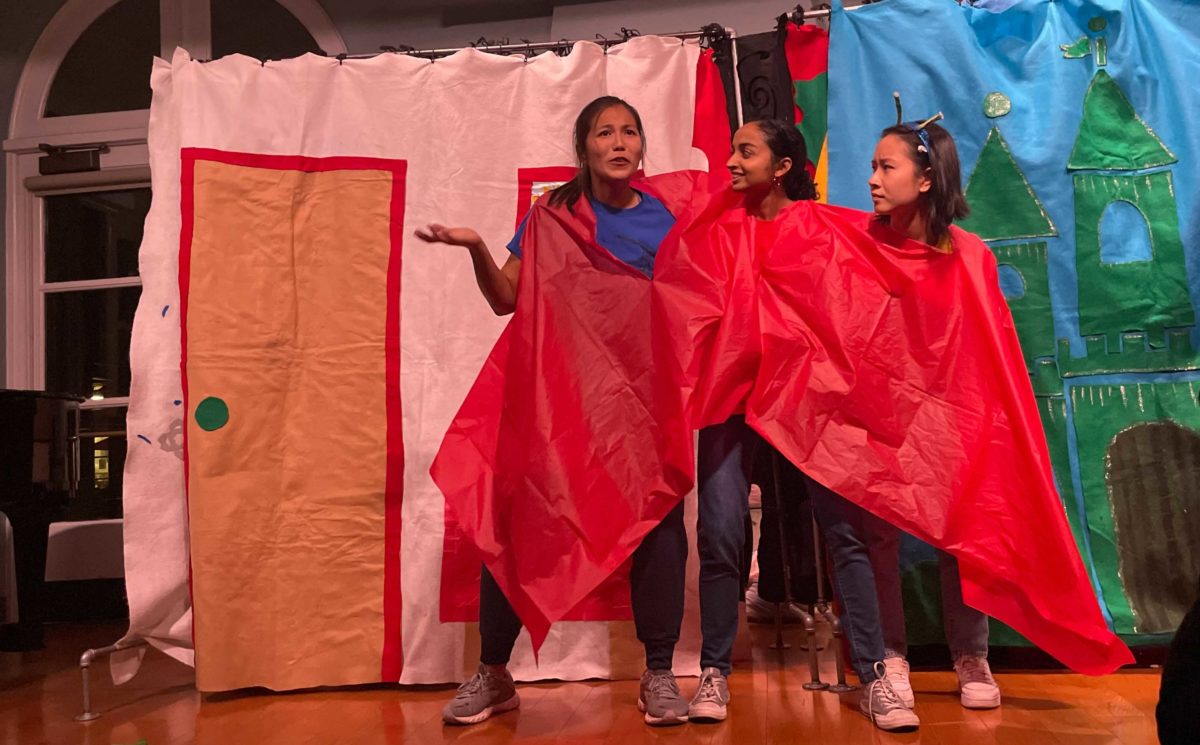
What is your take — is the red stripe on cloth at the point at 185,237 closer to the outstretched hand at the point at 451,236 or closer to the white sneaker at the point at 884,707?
the outstretched hand at the point at 451,236

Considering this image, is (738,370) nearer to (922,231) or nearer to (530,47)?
(922,231)

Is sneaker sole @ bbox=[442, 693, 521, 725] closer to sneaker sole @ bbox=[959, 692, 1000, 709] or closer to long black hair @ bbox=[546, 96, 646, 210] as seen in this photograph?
sneaker sole @ bbox=[959, 692, 1000, 709]

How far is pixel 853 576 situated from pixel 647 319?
62cm

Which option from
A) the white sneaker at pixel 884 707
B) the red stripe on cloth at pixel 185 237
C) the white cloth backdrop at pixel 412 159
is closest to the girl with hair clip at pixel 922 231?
the white sneaker at pixel 884 707

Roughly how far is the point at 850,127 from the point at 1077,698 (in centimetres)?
129

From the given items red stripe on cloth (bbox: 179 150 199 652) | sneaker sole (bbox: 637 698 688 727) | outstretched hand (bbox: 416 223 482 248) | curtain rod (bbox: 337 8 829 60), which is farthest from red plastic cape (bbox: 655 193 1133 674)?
red stripe on cloth (bbox: 179 150 199 652)

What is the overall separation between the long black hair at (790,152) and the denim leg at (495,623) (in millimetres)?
987

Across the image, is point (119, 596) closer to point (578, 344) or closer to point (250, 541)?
point (250, 541)

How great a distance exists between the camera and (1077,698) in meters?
1.99

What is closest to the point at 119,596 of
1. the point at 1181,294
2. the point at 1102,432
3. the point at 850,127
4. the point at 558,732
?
the point at 558,732

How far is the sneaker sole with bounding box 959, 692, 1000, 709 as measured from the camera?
192cm

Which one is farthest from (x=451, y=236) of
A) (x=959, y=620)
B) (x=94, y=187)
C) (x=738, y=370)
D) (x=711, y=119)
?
(x=94, y=187)

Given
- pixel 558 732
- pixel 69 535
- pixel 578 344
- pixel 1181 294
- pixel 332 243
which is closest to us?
pixel 558 732

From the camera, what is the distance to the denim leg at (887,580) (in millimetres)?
2014
